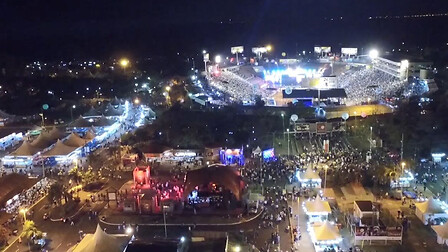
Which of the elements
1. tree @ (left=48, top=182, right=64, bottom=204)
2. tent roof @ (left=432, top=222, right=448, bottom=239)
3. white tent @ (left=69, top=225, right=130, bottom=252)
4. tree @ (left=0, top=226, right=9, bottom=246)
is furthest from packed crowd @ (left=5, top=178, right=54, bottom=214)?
tent roof @ (left=432, top=222, right=448, bottom=239)

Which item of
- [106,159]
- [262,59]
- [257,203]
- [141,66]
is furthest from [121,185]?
[141,66]

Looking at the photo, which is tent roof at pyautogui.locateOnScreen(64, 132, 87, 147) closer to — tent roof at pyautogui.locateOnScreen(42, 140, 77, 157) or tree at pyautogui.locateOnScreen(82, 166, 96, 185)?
tent roof at pyautogui.locateOnScreen(42, 140, 77, 157)

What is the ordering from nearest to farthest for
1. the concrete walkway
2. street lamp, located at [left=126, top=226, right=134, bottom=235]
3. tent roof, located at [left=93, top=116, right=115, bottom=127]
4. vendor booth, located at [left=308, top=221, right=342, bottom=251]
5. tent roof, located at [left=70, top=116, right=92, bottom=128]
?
vendor booth, located at [left=308, top=221, right=342, bottom=251], the concrete walkway, street lamp, located at [left=126, top=226, right=134, bottom=235], tent roof, located at [left=70, top=116, right=92, bottom=128], tent roof, located at [left=93, top=116, right=115, bottom=127]

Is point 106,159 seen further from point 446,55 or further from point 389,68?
point 446,55

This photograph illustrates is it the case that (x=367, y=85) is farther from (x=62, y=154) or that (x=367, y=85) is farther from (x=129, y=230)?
(x=129, y=230)

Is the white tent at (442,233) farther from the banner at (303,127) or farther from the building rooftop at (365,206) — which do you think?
the banner at (303,127)

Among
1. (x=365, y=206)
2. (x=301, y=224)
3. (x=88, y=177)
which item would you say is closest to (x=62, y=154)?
(x=88, y=177)

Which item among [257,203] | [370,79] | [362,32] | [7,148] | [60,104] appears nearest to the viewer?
[257,203]
